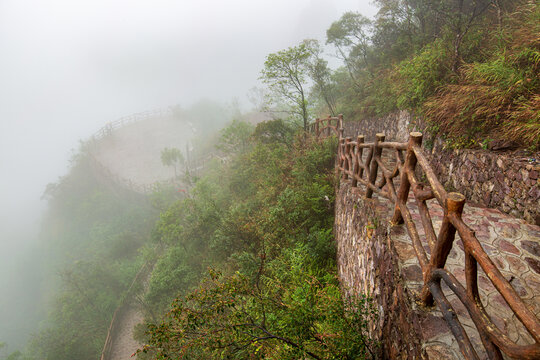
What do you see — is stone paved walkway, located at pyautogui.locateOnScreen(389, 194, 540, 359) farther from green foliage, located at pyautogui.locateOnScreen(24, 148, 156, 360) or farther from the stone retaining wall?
Answer: green foliage, located at pyautogui.locateOnScreen(24, 148, 156, 360)

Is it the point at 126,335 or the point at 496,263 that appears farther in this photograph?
the point at 126,335

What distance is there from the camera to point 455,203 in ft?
4.84

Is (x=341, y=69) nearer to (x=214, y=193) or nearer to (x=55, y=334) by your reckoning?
(x=214, y=193)

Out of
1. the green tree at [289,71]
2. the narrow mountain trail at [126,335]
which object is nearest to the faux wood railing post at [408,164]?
the green tree at [289,71]

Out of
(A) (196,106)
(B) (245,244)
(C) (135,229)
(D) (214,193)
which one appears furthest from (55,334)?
(A) (196,106)

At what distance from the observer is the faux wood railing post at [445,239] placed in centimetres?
149

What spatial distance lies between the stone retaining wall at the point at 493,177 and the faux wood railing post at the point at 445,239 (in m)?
2.48

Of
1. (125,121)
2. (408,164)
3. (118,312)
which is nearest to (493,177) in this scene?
(408,164)

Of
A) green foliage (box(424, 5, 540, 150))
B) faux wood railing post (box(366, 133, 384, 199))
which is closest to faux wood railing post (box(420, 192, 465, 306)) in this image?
faux wood railing post (box(366, 133, 384, 199))

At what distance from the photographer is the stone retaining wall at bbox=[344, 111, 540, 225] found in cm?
302

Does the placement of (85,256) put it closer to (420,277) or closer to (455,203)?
(420,277)

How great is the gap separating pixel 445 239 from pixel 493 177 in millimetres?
3059

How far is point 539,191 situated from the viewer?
9.52 ft

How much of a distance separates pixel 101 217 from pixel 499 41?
39.2m
